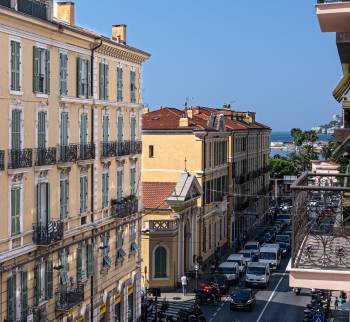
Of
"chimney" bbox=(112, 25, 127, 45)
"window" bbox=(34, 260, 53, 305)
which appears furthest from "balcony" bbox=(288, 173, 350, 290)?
"chimney" bbox=(112, 25, 127, 45)

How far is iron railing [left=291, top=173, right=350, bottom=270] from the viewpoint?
981cm

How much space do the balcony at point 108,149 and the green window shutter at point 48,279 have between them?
23.3 ft

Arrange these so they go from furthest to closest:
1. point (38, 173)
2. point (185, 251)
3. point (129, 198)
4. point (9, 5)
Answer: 1. point (185, 251)
2. point (129, 198)
3. point (38, 173)
4. point (9, 5)

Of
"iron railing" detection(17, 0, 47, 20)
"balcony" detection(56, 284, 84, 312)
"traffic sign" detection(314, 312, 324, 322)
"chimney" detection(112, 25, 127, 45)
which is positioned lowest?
"traffic sign" detection(314, 312, 324, 322)

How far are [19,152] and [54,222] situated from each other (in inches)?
150

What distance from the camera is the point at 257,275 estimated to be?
5006 centimetres

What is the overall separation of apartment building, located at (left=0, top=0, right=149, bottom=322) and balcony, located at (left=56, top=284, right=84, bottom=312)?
0.05 m

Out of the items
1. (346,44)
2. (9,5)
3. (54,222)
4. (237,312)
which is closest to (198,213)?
(237,312)

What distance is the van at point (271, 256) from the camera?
5606 cm

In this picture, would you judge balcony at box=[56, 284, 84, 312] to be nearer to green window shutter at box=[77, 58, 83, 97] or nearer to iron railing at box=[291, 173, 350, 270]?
green window shutter at box=[77, 58, 83, 97]

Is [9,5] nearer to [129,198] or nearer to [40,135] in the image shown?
[40,135]

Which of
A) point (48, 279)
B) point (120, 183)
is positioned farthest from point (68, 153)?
point (120, 183)

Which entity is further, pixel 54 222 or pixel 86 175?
pixel 86 175

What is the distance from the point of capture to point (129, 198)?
38094 mm
